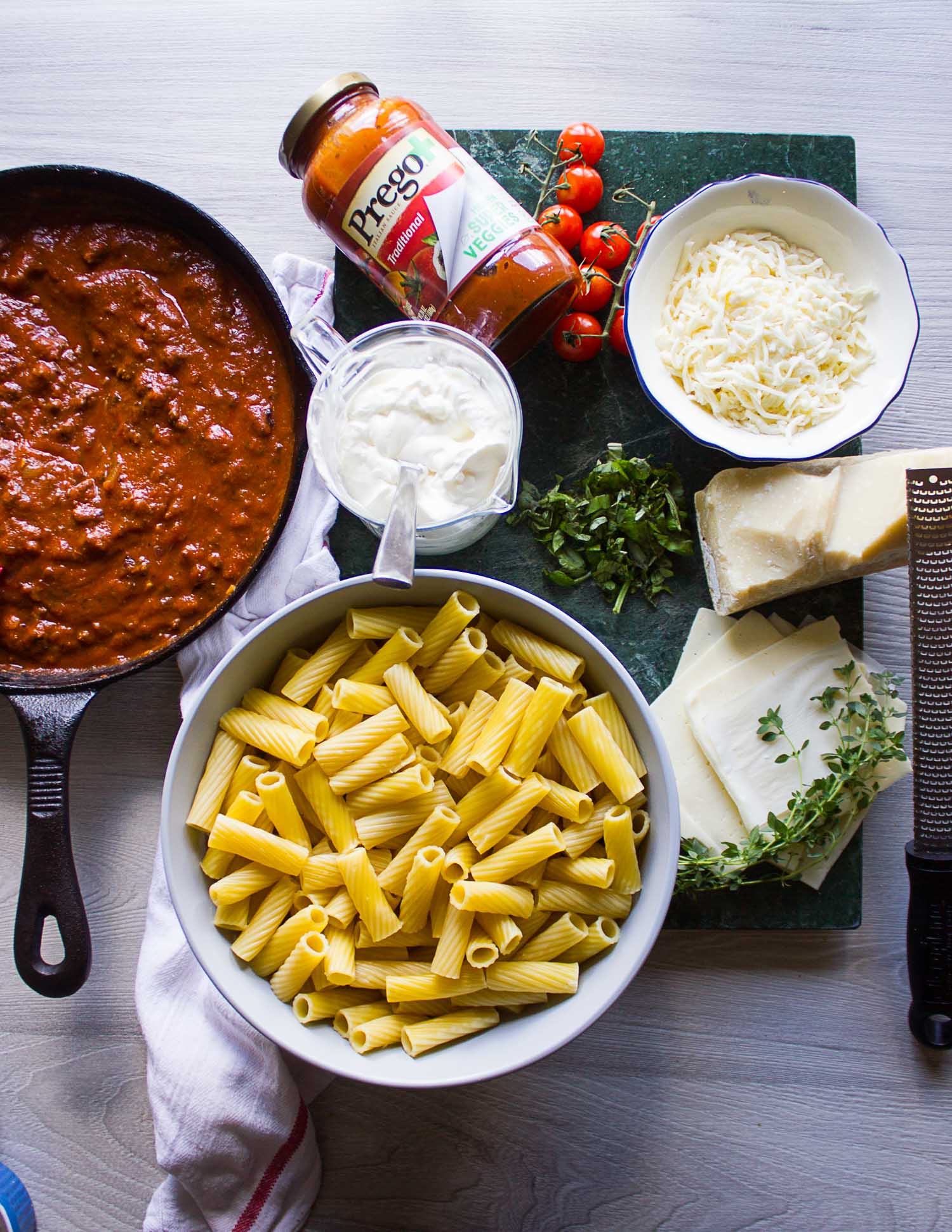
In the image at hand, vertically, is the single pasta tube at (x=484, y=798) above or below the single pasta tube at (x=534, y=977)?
above

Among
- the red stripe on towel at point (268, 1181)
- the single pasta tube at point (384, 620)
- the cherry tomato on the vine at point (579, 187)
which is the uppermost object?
the cherry tomato on the vine at point (579, 187)

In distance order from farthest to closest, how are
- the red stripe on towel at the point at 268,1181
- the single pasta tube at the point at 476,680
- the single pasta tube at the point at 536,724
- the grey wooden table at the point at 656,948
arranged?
the grey wooden table at the point at 656,948 → the red stripe on towel at the point at 268,1181 → the single pasta tube at the point at 476,680 → the single pasta tube at the point at 536,724

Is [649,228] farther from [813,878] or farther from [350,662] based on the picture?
[813,878]

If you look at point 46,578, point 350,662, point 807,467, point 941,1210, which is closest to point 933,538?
point 807,467

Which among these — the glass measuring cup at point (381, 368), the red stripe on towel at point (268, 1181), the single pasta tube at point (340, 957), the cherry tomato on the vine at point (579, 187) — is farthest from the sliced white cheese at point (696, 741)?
the red stripe on towel at point (268, 1181)

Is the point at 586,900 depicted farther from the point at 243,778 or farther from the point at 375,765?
the point at 243,778

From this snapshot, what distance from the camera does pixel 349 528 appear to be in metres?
2.22

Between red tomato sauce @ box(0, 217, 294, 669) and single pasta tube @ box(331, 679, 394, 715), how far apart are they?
408mm

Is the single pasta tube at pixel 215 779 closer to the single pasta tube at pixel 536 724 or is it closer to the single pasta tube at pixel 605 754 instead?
the single pasta tube at pixel 536 724

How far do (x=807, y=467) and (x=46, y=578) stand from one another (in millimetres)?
1745

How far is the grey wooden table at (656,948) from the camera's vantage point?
2289 mm

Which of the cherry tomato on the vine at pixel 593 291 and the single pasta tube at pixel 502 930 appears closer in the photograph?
the single pasta tube at pixel 502 930

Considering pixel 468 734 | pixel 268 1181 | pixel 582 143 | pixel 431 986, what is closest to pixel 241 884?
pixel 431 986

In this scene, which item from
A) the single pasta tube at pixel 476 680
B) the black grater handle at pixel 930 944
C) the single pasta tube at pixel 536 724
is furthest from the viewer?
the black grater handle at pixel 930 944
